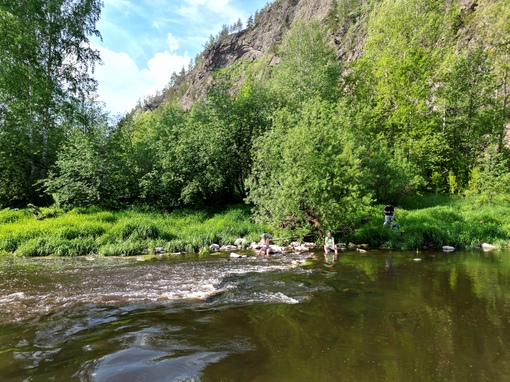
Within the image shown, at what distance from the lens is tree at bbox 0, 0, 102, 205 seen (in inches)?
860

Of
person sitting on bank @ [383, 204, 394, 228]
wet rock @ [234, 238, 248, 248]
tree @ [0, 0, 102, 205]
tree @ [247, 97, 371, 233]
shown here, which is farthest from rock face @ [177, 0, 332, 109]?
wet rock @ [234, 238, 248, 248]

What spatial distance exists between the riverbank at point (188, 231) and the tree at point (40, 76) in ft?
18.6

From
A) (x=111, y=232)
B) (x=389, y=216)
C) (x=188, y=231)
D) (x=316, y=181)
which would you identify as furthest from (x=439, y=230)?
(x=111, y=232)

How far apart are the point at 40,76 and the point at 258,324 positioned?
86.7 ft

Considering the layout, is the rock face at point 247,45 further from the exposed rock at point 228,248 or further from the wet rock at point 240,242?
the exposed rock at point 228,248

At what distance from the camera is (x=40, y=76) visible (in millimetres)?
23719

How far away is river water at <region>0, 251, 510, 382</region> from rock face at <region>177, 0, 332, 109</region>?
112538 millimetres

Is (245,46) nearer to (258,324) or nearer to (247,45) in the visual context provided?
(247,45)

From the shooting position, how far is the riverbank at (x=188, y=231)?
17359mm

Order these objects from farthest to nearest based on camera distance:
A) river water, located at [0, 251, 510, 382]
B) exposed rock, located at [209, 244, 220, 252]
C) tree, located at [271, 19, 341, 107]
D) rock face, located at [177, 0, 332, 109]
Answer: rock face, located at [177, 0, 332, 109] → tree, located at [271, 19, 341, 107] → exposed rock, located at [209, 244, 220, 252] → river water, located at [0, 251, 510, 382]

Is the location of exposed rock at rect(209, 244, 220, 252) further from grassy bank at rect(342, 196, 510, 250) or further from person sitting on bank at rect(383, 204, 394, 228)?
person sitting on bank at rect(383, 204, 394, 228)

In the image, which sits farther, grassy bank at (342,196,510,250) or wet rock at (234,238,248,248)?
wet rock at (234,238,248,248)

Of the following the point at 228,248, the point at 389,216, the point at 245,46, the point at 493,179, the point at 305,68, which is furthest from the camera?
the point at 245,46

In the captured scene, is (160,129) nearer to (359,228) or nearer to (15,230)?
(15,230)
